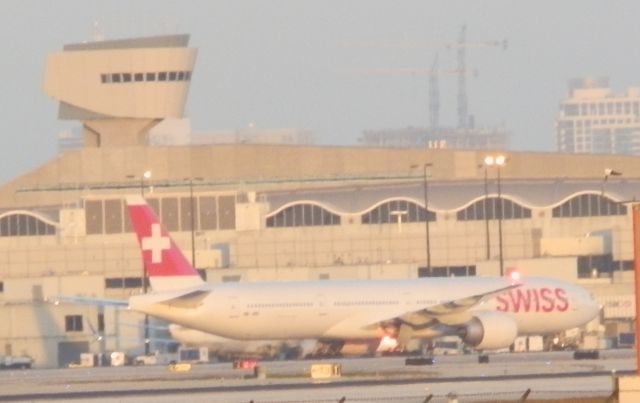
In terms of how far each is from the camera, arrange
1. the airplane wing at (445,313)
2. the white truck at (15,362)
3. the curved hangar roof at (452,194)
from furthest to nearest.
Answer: the curved hangar roof at (452,194) → the white truck at (15,362) → the airplane wing at (445,313)

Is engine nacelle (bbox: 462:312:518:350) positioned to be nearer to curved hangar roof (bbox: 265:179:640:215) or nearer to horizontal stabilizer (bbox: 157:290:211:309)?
horizontal stabilizer (bbox: 157:290:211:309)

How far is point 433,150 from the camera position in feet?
563

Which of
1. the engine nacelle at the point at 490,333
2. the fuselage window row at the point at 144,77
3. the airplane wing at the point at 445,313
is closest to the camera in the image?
the engine nacelle at the point at 490,333

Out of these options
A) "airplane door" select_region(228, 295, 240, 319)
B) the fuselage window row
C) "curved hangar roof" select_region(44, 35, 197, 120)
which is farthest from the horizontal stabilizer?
the fuselage window row

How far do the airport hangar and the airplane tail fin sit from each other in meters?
17.0

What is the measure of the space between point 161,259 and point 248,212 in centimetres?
5274

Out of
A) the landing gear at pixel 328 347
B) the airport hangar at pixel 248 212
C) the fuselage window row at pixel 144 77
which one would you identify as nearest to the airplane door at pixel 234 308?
the landing gear at pixel 328 347

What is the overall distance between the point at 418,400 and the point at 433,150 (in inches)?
4574

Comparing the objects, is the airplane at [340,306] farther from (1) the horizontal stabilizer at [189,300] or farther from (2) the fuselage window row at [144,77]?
(2) the fuselage window row at [144,77]

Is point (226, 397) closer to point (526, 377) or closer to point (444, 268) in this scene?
point (526, 377)

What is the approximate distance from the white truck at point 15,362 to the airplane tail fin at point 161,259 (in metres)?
8.78

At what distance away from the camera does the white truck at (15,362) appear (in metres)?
97.4

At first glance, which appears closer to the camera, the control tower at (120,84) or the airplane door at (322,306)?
the airplane door at (322,306)

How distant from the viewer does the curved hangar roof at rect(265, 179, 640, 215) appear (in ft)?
490
